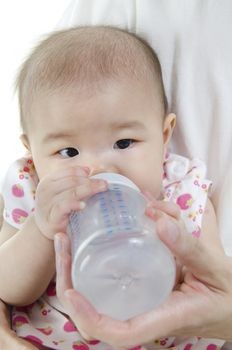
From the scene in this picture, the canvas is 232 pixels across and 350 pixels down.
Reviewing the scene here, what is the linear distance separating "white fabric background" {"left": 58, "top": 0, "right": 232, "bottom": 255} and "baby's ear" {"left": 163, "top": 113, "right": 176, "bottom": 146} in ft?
0.19

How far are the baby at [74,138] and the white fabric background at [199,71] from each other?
58mm

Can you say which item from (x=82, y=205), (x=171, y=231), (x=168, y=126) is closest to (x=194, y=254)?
(x=171, y=231)

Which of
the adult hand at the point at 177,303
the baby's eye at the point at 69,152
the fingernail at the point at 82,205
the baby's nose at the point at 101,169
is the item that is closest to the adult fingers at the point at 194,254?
the adult hand at the point at 177,303

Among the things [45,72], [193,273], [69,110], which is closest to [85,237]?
[193,273]

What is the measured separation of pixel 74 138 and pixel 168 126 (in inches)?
11.0

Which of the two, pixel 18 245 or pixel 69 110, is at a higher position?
pixel 69 110

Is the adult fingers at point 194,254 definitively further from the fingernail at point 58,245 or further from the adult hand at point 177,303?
the fingernail at point 58,245

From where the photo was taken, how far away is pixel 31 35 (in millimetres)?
1916

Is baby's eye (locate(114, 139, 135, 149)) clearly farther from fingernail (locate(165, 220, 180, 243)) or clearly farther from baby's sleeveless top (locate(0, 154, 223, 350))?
fingernail (locate(165, 220, 180, 243))

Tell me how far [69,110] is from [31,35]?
85 centimetres

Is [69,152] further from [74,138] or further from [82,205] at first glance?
[82,205]

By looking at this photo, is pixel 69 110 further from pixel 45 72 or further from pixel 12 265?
pixel 12 265

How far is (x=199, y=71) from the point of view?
53.9 inches

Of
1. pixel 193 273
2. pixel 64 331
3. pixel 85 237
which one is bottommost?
pixel 64 331
